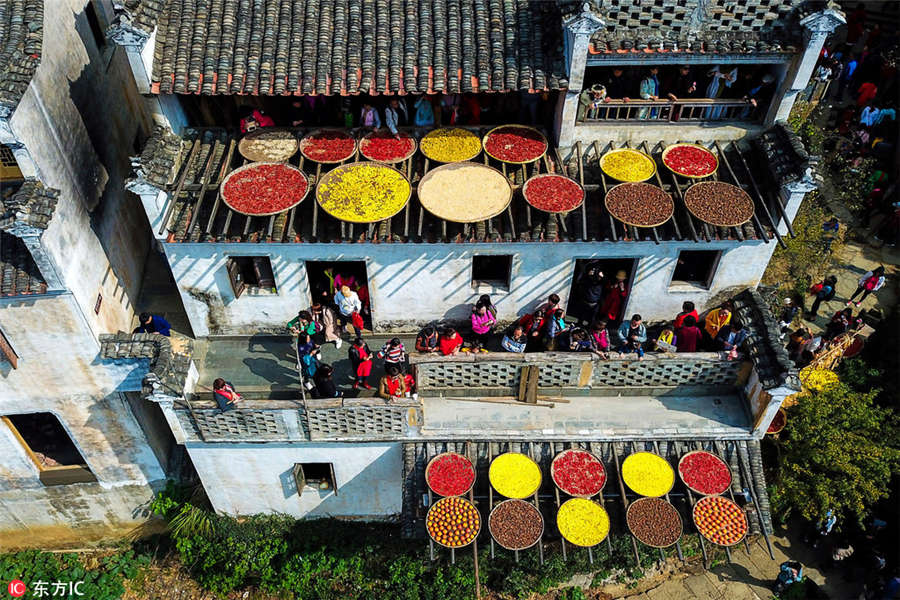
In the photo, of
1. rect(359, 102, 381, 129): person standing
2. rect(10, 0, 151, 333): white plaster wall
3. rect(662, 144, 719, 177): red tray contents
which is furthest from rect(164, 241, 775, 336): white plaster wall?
rect(359, 102, 381, 129): person standing

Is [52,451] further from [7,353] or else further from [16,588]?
[7,353]

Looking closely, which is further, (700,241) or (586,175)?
(586,175)

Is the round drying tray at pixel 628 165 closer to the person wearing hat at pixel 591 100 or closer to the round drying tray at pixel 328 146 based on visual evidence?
the person wearing hat at pixel 591 100

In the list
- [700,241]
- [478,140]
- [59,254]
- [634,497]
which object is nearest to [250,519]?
[59,254]

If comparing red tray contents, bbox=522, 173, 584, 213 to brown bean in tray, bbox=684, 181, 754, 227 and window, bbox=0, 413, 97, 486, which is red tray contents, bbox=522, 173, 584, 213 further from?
window, bbox=0, 413, 97, 486

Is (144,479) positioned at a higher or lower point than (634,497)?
lower

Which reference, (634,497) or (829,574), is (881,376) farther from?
(634,497)
